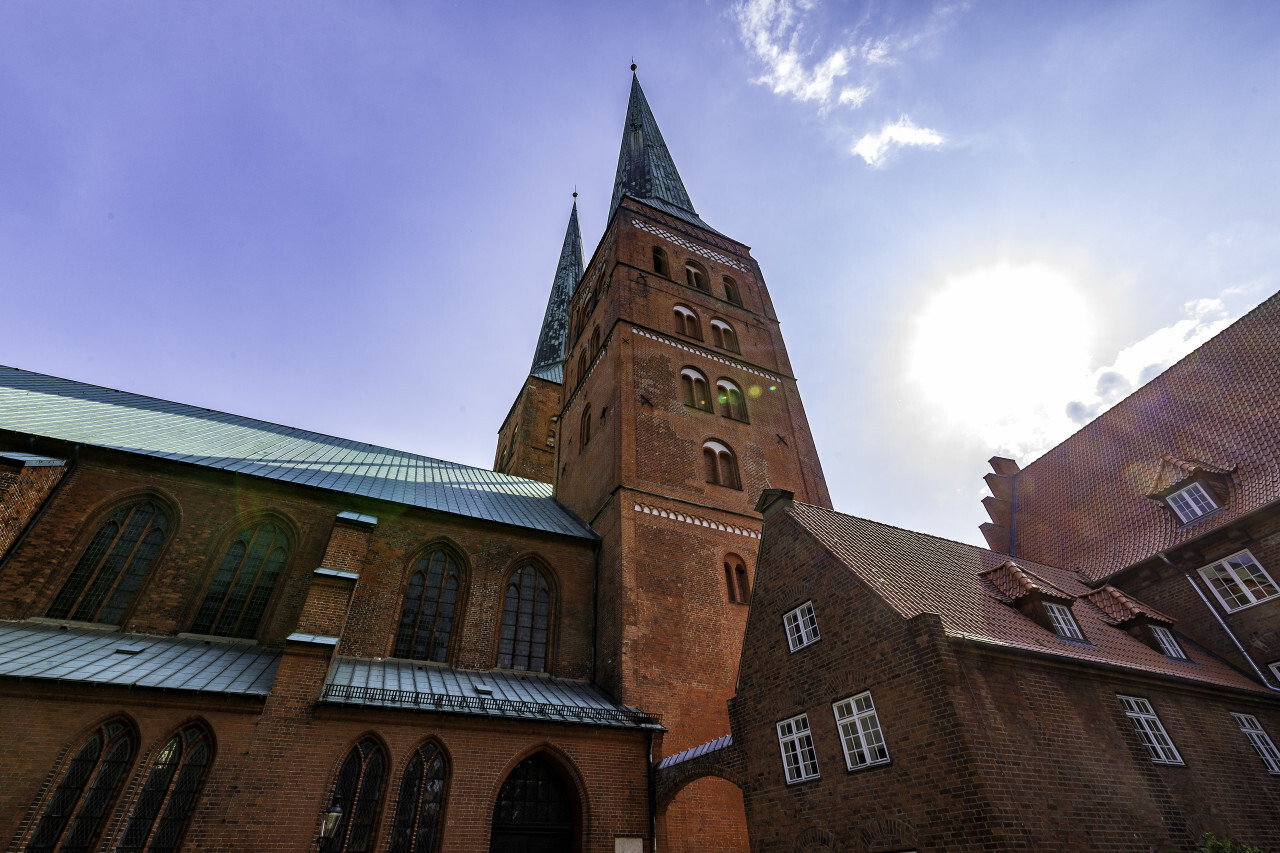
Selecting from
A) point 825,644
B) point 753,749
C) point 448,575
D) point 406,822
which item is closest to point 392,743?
point 406,822

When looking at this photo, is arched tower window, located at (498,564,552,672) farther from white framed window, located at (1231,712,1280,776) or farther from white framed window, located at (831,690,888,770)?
white framed window, located at (1231,712,1280,776)

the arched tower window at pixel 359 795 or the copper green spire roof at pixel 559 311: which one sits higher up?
the copper green spire roof at pixel 559 311

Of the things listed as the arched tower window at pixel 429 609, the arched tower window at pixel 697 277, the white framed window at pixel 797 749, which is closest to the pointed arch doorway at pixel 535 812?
the arched tower window at pixel 429 609

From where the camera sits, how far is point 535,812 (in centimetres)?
1158

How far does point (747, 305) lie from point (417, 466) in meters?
15.3

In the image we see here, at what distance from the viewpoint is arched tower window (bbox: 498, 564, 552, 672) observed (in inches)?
592

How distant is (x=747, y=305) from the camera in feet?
88.3

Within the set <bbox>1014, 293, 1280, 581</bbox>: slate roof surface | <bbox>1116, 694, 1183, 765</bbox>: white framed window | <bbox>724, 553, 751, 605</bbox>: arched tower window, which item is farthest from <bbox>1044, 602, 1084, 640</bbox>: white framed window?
<bbox>724, 553, 751, 605</bbox>: arched tower window

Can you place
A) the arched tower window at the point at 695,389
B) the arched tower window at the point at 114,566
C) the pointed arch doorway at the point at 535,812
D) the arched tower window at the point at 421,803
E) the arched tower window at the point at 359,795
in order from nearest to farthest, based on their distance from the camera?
the arched tower window at the point at 359,795 → the arched tower window at the point at 421,803 → the pointed arch doorway at the point at 535,812 → the arched tower window at the point at 114,566 → the arched tower window at the point at 695,389

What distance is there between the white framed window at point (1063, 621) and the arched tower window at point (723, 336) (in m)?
15.0

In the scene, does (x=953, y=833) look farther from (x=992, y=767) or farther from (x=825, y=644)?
(x=825, y=644)

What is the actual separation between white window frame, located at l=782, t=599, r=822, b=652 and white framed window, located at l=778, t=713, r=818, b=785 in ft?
4.01

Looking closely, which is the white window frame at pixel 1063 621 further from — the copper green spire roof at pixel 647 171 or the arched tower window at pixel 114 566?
the copper green spire roof at pixel 647 171

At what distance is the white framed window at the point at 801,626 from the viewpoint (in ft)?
36.1
